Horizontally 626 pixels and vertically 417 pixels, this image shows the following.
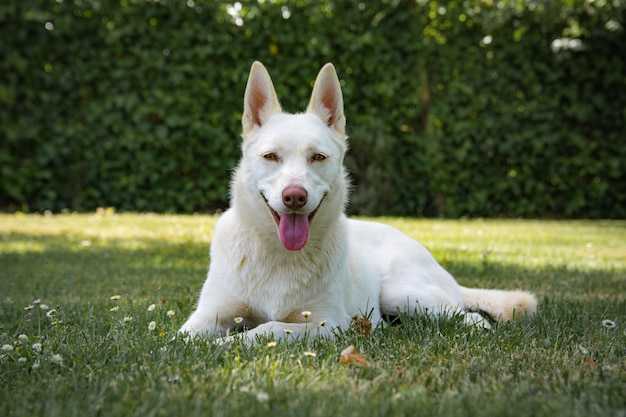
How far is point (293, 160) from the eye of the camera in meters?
3.06

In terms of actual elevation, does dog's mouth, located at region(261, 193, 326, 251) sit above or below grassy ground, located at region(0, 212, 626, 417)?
above

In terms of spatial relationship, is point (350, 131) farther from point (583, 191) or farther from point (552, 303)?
point (552, 303)

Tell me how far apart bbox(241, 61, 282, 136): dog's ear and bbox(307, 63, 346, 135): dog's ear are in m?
0.21

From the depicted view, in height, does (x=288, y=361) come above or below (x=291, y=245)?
below

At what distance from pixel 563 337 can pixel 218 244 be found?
1.80 meters

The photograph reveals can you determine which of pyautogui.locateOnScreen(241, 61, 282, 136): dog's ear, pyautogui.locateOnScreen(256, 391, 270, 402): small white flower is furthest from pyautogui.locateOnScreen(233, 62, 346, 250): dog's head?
pyautogui.locateOnScreen(256, 391, 270, 402): small white flower

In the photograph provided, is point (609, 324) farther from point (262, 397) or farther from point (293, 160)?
point (262, 397)

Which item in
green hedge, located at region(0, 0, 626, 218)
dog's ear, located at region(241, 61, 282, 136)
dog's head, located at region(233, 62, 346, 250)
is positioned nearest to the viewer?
dog's head, located at region(233, 62, 346, 250)

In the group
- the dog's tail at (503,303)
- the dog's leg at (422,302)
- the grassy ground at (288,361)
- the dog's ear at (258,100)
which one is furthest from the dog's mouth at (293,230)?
the dog's tail at (503,303)

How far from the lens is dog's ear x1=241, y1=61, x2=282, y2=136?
342 centimetres

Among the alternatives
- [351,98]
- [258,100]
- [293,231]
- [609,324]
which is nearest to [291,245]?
[293,231]

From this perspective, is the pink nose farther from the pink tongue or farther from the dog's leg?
the dog's leg

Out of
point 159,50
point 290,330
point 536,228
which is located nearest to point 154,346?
point 290,330

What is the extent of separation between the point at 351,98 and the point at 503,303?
7659mm
